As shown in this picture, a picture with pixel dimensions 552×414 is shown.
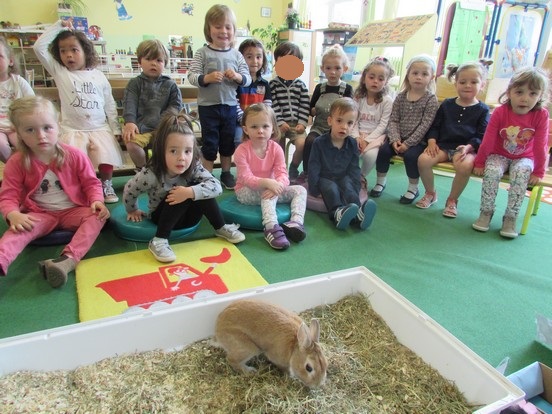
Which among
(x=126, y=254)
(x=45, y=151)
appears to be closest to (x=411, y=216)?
(x=126, y=254)

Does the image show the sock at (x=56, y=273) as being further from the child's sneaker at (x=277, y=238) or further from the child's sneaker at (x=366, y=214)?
the child's sneaker at (x=366, y=214)

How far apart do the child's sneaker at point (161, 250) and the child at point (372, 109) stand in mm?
1668

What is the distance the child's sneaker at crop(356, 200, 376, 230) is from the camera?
8.13 feet

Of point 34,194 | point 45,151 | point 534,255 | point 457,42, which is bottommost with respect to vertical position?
point 534,255

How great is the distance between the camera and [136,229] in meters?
2.21

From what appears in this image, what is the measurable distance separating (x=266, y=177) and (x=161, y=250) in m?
0.91

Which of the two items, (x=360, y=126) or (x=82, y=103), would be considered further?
(x=360, y=126)

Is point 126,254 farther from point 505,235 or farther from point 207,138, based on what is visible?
point 505,235

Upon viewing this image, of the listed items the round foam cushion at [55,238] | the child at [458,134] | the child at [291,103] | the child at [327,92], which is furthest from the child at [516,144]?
the round foam cushion at [55,238]

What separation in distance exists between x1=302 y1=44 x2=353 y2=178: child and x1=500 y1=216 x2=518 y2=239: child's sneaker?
1.51 meters

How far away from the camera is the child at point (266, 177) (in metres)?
2.36

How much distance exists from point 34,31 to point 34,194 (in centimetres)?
340

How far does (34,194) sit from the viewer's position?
2.06 metres

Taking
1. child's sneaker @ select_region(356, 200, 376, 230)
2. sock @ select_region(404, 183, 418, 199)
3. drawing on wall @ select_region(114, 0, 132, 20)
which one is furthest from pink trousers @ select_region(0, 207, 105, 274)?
drawing on wall @ select_region(114, 0, 132, 20)
